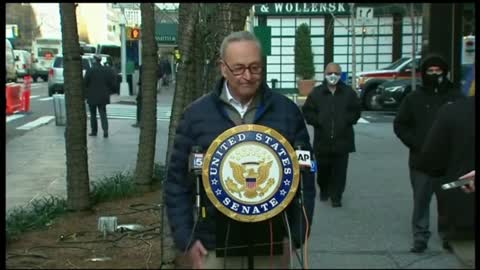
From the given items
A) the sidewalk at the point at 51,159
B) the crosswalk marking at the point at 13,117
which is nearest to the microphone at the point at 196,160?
the sidewalk at the point at 51,159

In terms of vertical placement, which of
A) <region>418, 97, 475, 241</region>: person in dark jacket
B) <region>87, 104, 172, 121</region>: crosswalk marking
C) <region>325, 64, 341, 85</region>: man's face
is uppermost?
<region>325, 64, 341, 85</region>: man's face

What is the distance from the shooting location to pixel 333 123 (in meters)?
8.52

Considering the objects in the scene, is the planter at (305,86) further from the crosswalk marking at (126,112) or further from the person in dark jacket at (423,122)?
the person in dark jacket at (423,122)

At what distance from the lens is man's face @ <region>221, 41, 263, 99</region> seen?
3229mm

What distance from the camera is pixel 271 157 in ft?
10.6

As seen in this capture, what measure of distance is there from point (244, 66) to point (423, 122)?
12.4 feet

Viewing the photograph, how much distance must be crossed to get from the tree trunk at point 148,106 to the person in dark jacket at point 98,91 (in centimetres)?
716

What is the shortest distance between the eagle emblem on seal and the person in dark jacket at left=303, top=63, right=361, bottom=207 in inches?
208

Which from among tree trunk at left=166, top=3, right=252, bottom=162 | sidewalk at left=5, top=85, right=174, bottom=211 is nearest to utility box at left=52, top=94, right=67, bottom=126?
sidewalk at left=5, top=85, right=174, bottom=211

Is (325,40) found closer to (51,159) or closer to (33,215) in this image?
(51,159)

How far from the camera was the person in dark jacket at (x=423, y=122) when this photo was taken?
636cm

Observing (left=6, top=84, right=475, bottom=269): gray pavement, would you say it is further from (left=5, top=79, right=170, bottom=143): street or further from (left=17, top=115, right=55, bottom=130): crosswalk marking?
(left=17, top=115, right=55, bottom=130): crosswalk marking

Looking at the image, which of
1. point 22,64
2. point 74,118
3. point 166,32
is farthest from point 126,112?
point 22,64

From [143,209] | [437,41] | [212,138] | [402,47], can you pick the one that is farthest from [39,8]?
[212,138]
